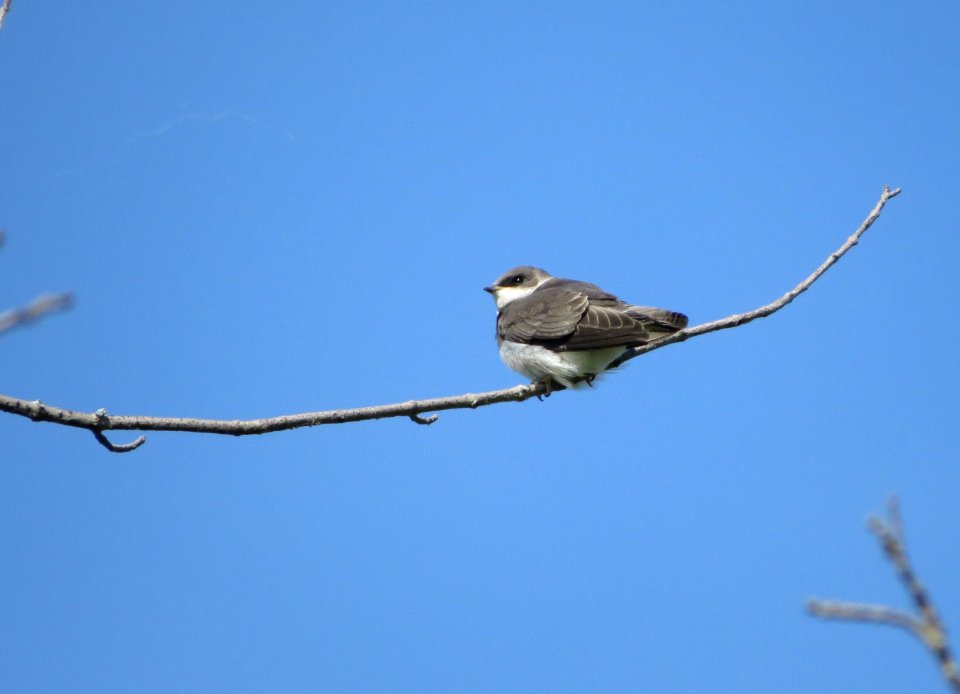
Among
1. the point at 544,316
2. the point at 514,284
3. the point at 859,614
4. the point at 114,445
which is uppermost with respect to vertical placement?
the point at 514,284

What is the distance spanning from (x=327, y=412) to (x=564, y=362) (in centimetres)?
383

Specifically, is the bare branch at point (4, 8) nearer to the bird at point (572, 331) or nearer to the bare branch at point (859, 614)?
the bare branch at point (859, 614)

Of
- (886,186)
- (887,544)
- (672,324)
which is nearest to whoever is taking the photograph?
(887,544)

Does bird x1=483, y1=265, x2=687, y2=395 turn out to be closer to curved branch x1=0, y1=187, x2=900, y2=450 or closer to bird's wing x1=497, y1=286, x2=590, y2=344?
bird's wing x1=497, y1=286, x2=590, y2=344

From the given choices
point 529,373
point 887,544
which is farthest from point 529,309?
point 887,544

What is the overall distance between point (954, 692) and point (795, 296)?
488 cm

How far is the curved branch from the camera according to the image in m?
4.23

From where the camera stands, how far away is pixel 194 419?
441cm

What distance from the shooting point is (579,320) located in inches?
331

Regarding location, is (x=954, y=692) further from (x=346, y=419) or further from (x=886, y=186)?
(x=886, y=186)

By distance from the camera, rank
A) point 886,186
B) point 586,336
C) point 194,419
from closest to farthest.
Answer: point 194,419, point 886,186, point 586,336

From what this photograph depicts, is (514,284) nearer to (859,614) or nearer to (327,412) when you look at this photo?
(327,412)

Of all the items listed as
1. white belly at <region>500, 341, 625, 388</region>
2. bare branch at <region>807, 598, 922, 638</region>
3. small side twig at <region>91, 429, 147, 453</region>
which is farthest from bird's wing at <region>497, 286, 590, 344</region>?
bare branch at <region>807, 598, 922, 638</region>

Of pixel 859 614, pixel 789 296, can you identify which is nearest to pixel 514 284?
pixel 789 296
